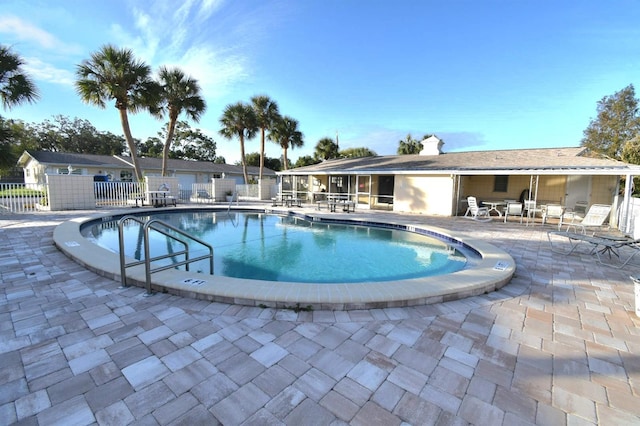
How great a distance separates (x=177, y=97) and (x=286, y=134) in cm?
883

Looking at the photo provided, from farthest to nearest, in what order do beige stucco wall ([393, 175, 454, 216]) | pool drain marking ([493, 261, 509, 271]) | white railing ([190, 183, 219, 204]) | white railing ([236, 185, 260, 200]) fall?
white railing ([236, 185, 260, 200]), white railing ([190, 183, 219, 204]), beige stucco wall ([393, 175, 454, 216]), pool drain marking ([493, 261, 509, 271])

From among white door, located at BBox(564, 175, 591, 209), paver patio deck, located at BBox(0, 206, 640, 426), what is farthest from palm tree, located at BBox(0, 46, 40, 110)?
white door, located at BBox(564, 175, 591, 209)

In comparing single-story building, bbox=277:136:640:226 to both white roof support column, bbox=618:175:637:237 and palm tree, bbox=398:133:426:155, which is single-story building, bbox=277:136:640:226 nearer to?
white roof support column, bbox=618:175:637:237

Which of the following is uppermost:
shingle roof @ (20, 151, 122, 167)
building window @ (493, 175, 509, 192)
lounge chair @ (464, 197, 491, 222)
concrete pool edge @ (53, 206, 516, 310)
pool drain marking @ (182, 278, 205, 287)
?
shingle roof @ (20, 151, 122, 167)

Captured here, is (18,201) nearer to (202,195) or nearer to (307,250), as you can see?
(202,195)

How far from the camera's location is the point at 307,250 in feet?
25.0

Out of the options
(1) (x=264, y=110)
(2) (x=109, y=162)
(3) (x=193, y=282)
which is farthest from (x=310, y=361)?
(2) (x=109, y=162)

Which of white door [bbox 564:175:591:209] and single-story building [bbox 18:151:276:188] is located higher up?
single-story building [bbox 18:151:276:188]

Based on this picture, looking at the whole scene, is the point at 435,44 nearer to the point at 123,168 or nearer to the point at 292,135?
the point at 292,135

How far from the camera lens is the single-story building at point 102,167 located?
72.8ft

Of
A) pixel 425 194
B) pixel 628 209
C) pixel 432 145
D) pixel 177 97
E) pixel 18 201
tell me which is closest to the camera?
pixel 628 209

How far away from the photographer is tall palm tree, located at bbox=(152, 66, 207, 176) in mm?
17234

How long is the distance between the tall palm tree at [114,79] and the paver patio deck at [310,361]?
46.1 feet

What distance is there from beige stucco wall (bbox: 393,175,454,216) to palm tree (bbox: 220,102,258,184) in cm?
1311
